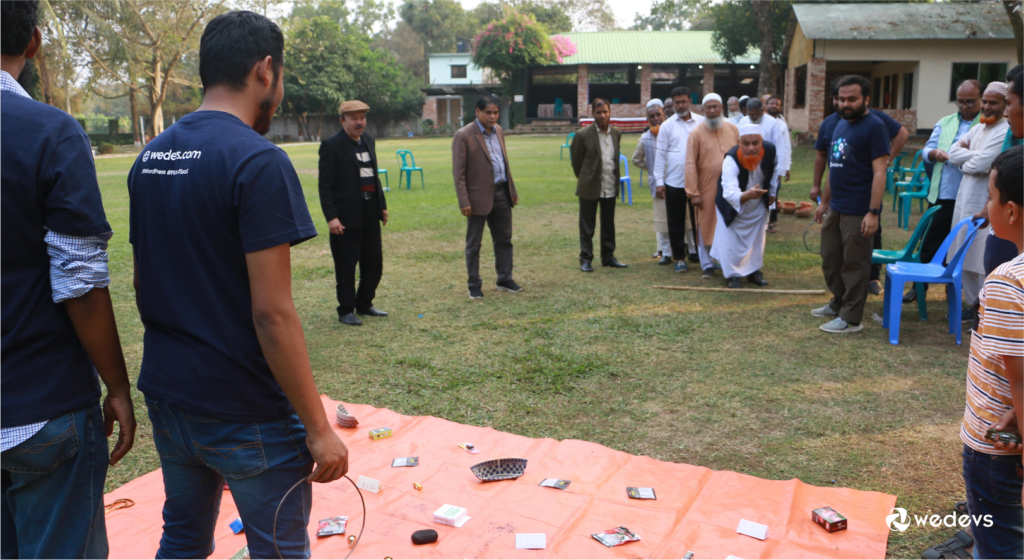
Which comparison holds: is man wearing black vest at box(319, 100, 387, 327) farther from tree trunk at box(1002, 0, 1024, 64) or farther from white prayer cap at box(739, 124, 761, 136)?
tree trunk at box(1002, 0, 1024, 64)

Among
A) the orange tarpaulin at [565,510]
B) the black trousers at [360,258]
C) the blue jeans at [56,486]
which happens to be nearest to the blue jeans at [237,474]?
the blue jeans at [56,486]

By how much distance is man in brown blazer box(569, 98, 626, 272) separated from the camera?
25.9 ft

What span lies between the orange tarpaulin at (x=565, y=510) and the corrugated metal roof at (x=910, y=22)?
71.0ft

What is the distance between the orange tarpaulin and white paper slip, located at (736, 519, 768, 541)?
0.08 ft

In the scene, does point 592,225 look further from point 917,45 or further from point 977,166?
point 917,45

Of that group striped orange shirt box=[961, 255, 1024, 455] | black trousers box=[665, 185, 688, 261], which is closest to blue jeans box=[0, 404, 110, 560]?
striped orange shirt box=[961, 255, 1024, 455]

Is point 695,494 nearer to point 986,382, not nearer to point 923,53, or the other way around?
point 986,382

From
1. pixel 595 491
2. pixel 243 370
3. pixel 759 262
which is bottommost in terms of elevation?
pixel 595 491

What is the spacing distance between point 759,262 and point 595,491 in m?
4.47

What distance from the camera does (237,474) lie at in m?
1.75

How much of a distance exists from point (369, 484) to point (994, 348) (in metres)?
2.61

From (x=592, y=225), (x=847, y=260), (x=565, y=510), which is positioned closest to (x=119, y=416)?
(x=565, y=510)

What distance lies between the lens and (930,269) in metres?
5.41

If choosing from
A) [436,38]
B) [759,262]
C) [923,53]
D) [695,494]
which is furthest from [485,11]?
[695,494]
